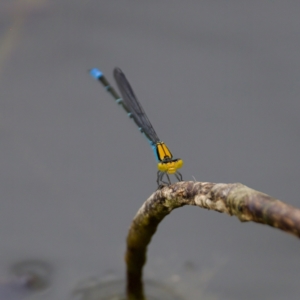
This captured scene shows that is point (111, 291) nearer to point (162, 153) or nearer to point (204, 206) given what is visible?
point (162, 153)

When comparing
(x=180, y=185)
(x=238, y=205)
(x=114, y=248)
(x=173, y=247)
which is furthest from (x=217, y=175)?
(x=238, y=205)

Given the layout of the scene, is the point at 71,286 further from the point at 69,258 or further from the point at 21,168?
the point at 21,168

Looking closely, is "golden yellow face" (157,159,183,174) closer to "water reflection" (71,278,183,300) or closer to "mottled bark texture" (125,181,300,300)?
"mottled bark texture" (125,181,300,300)

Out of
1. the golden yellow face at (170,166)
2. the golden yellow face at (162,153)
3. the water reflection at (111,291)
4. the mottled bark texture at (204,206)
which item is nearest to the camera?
the mottled bark texture at (204,206)

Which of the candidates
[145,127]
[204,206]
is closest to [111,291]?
[145,127]

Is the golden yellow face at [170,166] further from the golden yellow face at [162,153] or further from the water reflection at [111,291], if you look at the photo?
the water reflection at [111,291]

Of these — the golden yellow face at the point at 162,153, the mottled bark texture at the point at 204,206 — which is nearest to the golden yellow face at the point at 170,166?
the golden yellow face at the point at 162,153
